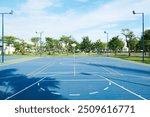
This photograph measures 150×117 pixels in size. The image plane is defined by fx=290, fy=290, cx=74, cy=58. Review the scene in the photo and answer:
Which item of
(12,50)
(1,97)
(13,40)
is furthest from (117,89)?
(12,50)

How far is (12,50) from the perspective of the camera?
352 feet

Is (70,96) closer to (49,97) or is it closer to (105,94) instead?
(49,97)

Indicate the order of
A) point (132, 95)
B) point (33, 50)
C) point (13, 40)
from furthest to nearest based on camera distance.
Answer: point (33, 50)
point (13, 40)
point (132, 95)

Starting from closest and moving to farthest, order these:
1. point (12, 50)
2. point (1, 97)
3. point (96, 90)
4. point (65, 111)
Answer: point (65, 111) < point (1, 97) < point (96, 90) < point (12, 50)

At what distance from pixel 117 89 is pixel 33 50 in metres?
116

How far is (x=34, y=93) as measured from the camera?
1396 cm

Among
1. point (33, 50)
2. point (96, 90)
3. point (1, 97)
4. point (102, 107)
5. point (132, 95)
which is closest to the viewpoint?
point (102, 107)

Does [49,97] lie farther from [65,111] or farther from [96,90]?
[65,111]

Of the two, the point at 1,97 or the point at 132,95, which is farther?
the point at 132,95

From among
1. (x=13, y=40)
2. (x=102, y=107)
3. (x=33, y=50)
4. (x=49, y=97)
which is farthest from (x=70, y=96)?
(x=33, y=50)

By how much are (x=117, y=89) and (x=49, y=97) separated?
4.37 meters

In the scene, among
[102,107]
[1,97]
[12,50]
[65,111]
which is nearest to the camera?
[65,111]

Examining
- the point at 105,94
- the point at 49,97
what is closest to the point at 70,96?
the point at 49,97

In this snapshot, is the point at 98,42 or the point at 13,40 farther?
the point at 98,42
